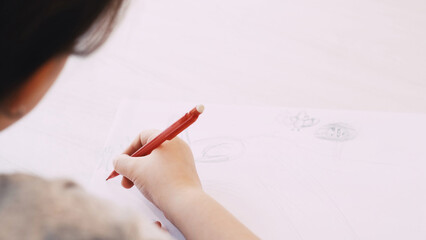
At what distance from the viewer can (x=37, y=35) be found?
0.27 metres

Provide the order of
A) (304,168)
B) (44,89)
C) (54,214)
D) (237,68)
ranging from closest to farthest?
(54,214), (44,89), (304,168), (237,68)

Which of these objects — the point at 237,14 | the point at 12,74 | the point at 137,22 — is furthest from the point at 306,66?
the point at 12,74

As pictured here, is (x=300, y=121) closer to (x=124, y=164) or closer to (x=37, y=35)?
(x=124, y=164)

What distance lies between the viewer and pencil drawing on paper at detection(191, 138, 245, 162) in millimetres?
494

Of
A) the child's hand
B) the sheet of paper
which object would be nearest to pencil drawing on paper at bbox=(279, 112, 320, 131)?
the sheet of paper

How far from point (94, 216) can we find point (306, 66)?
40cm

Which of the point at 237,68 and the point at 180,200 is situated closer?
the point at 180,200

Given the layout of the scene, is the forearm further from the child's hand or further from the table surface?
the table surface

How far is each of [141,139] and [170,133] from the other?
0.16 ft

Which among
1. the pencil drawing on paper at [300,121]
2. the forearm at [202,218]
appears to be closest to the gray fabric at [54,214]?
the forearm at [202,218]

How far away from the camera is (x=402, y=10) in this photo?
64 centimetres

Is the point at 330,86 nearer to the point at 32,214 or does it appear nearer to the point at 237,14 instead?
the point at 237,14

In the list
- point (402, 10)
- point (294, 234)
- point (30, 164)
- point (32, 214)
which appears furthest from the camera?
point (402, 10)

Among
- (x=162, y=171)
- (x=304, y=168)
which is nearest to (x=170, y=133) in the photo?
(x=162, y=171)
